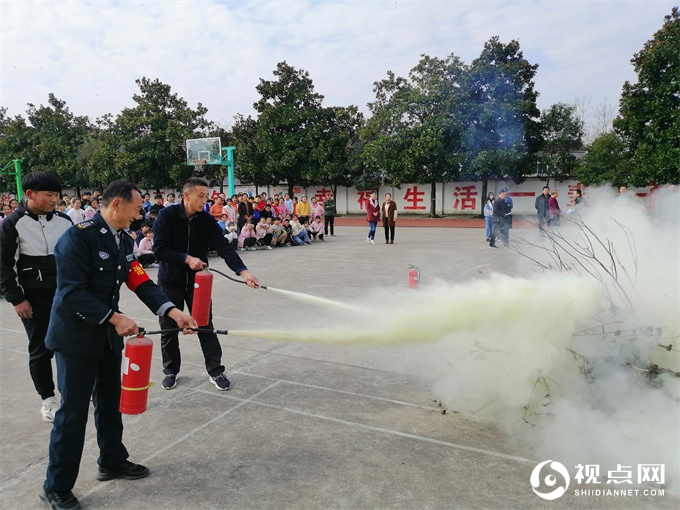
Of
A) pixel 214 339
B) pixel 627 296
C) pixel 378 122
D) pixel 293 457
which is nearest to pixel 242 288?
pixel 214 339

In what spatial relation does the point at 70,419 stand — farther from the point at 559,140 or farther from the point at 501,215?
the point at 559,140

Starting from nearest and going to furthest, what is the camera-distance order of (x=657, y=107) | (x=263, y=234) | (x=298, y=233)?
(x=263, y=234) → (x=298, y=233) → (x=657, y=107)

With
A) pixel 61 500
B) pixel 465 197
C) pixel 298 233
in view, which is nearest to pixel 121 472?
pixel 61 500

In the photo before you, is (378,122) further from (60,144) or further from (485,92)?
(60,144)

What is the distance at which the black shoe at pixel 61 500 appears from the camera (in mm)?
2576

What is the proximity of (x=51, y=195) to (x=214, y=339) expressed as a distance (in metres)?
1.83

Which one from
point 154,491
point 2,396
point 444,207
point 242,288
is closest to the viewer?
point 154,491

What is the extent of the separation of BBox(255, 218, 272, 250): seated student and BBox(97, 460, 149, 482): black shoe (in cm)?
1254

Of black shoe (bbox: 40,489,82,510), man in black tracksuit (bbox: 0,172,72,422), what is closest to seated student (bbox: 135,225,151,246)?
man in black tracksuit (bbox: 0,172,72,422)

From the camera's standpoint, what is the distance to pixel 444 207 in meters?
29.9

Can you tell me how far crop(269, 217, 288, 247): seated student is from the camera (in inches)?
616

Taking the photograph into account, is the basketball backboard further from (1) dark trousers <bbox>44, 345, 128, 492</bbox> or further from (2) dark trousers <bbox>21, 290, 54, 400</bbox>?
(1) dark trousers <bbox>44, 345, 128, 492</bbox>

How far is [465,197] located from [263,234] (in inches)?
687

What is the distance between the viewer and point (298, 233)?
1669 centimetres
